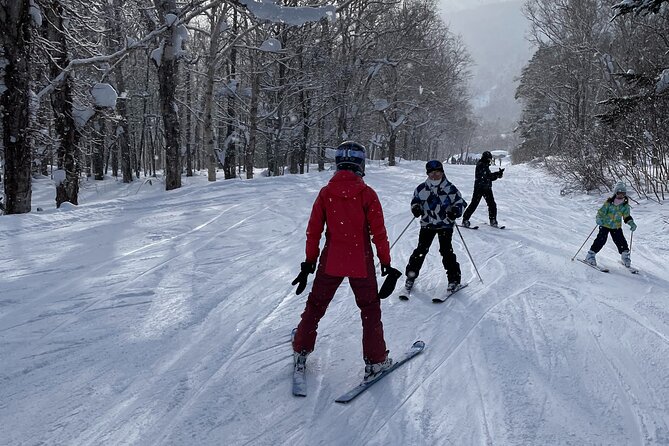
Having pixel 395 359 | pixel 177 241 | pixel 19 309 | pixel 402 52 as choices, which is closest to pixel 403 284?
pixel 395 359

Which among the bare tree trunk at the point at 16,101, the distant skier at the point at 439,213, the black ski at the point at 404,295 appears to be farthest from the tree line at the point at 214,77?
the black ski at the point at 404,295

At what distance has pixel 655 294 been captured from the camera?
18.4ft

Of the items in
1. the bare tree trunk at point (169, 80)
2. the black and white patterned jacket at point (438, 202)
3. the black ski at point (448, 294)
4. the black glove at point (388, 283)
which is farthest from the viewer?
the bare tree trunk at point (169, 80)

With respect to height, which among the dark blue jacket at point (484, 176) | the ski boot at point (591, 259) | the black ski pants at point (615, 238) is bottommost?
the ski boot at point (591, 259)

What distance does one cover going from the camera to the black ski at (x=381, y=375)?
3.17 m

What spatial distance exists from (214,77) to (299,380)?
14.5 meters

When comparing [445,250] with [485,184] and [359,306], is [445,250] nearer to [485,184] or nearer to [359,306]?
[359,306]

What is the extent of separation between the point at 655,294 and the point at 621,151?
9592 millimetres

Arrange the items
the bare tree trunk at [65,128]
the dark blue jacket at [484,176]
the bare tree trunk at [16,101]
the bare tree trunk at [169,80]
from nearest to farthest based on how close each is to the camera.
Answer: the bare tree trunk at [16,101]
the dark blue jacket at [484,176]
the bare tree trunk at [65,128]
the bare tree trunk at [169,80]

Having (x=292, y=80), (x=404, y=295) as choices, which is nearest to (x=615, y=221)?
(x=404, y=295)

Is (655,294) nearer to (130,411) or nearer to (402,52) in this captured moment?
(130,411)

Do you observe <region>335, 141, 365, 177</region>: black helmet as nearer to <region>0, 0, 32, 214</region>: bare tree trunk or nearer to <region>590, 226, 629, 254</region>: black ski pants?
<region>590, 226, 629, 254</region>: black ski pants

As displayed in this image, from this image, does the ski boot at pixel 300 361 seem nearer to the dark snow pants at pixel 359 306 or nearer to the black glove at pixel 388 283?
the dark snow pants at pixel 359 306

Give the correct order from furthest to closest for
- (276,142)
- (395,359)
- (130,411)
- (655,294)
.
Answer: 1. (276,142)
2. (655,294)
3. (395,359)
4. (130,411)
